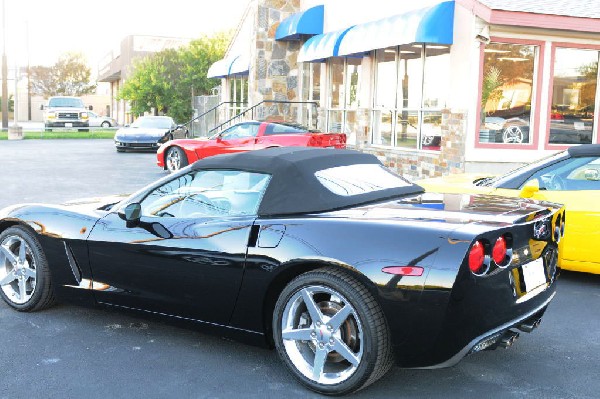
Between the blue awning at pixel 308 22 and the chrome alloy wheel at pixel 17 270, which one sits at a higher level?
the blue awning at pixel 308 22

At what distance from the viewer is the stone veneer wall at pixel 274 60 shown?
23484 millimetres

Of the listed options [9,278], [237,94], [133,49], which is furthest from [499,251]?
[133,49]

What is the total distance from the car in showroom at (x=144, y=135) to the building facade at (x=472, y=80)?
918 centimetres

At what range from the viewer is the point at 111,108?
3209 inches

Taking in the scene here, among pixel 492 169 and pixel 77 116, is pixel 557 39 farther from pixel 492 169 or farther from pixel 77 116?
pixel 77 116

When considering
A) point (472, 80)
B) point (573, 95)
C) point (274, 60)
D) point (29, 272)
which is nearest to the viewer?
point (29, 272)

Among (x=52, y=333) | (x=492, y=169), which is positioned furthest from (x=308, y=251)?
(x=492, y=169)

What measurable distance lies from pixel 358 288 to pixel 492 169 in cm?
1060

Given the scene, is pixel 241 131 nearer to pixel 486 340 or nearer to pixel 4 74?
pixel 486 340

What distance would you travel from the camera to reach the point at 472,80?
1353cm

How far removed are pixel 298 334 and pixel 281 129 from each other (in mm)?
13148

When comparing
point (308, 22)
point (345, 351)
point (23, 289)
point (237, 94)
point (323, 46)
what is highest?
point (308, 22)

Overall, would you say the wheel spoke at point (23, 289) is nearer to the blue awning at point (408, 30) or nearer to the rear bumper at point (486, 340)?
the rear bumper at point (486, 340)

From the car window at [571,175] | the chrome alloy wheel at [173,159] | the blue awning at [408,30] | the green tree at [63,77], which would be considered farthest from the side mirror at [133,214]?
the green tree at [63,77]
